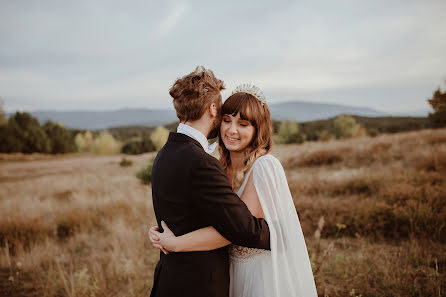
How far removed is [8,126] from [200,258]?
59982 mm

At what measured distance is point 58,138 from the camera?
56688mm

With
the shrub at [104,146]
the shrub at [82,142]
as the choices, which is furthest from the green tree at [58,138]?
the shrub at [82,142]

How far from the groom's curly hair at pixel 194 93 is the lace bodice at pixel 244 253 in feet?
3.89

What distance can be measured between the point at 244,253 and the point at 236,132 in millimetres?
1071

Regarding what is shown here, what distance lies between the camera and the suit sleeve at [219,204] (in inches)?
59.8

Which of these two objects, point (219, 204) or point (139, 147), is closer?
point (219, 204)

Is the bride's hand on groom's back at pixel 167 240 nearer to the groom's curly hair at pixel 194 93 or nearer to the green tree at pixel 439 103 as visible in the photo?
the groom's curly hair at pixel 194 93

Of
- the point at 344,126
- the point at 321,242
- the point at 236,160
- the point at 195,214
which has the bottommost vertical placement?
the point at 321,242

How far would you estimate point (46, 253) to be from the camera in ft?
16.9

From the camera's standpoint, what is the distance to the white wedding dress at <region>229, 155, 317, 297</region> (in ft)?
6.44

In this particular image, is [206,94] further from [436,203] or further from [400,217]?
[436,203]

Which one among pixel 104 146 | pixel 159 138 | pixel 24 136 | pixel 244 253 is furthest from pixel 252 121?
pixel 104 146

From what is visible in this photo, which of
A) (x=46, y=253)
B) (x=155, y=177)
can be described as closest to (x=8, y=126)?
(x=46, y=253)

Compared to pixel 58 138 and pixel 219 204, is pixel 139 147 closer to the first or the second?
pixel 58 138
